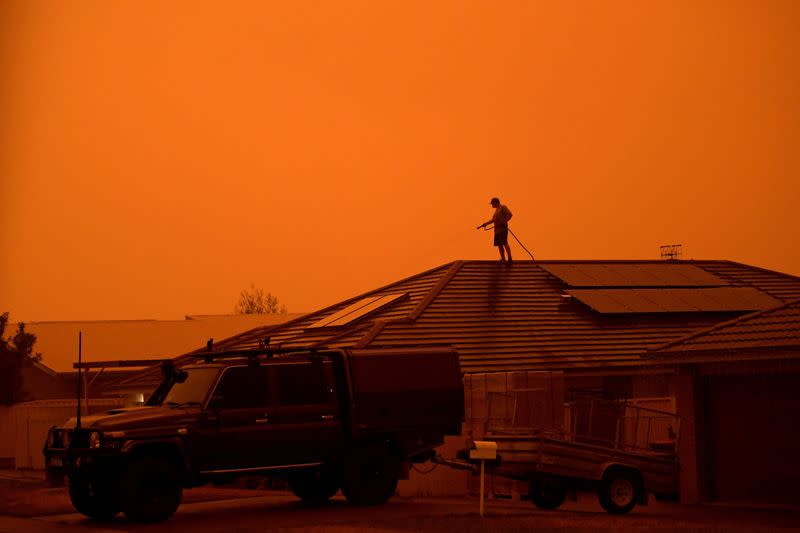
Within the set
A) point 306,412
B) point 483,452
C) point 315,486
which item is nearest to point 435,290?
point 315,486

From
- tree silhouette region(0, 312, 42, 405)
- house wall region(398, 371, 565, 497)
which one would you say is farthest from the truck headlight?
tree silhouette region(0, 312, 42, 405)

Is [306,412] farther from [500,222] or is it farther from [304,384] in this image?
[500,222]

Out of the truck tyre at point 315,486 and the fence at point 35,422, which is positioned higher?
the fence at point 35,422

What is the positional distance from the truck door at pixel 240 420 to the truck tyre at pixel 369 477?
1.57m

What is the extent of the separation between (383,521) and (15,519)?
6543 mm

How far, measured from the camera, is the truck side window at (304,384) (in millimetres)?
22317

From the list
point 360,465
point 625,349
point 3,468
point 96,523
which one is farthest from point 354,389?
point 3,468

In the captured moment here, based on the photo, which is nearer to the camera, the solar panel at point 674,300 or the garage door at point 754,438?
the garage door at point 754,438

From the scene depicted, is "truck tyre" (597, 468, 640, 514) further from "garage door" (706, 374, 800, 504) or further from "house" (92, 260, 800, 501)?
"house" (92, 260, 800, 501)

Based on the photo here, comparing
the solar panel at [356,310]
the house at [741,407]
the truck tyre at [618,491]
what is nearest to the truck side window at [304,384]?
the truck tyre at [618,491]

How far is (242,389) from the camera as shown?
21.9 meters

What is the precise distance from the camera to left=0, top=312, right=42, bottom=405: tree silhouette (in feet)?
181

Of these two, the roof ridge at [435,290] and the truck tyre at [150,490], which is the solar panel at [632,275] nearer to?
the roof ridge at [435,290]

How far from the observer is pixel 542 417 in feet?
90.1
